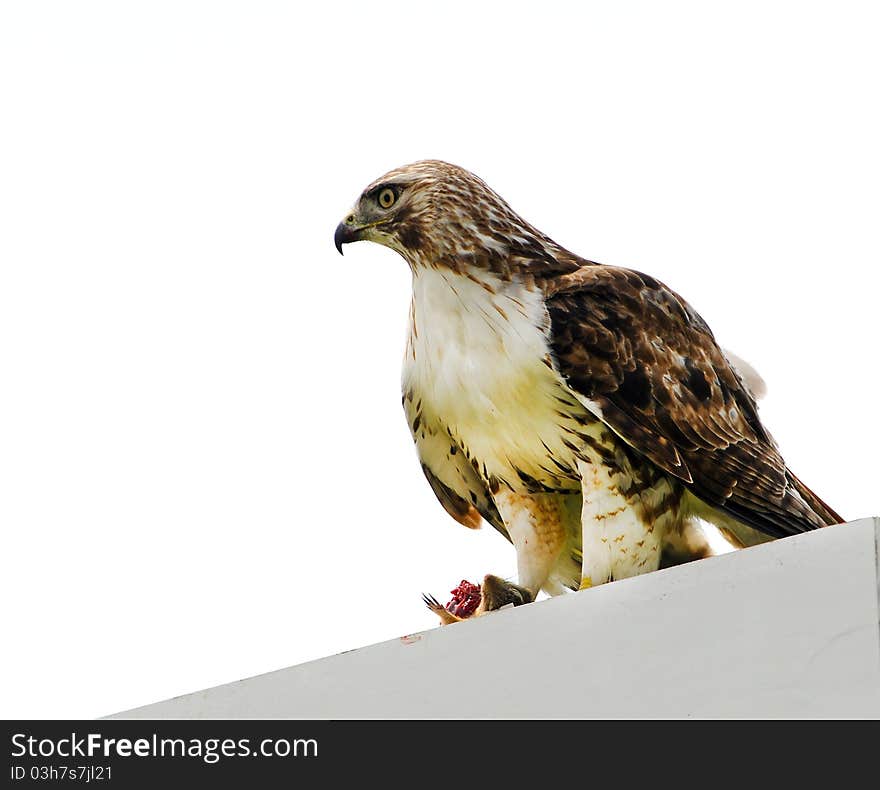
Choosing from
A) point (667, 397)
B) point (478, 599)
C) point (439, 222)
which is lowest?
point (478, 599)

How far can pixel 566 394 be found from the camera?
12.8ft

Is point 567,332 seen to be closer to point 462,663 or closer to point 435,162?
point 435,162

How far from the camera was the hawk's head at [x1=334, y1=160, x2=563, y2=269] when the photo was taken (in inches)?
161

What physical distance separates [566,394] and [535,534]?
22.2 inches

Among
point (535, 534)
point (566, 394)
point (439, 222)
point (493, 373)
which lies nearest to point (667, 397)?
point (566, 394)

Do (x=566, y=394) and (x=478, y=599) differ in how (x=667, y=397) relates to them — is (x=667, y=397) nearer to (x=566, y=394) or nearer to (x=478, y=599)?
(x=566, y=394)

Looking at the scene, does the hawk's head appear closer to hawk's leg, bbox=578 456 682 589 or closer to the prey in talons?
hawk's leg, bbox=578 456 682 589

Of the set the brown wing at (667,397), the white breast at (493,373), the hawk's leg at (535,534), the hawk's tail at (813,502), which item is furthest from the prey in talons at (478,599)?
the hawk's tail at (813,502)

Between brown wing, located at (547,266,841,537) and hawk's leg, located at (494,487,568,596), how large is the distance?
48cm

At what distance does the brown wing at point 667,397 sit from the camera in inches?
153
